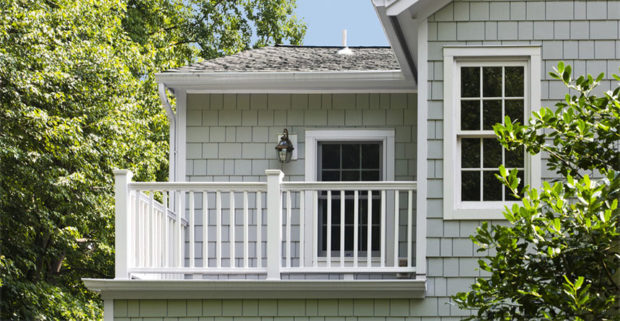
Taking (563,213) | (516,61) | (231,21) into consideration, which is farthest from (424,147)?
(231,21)

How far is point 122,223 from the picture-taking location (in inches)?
343

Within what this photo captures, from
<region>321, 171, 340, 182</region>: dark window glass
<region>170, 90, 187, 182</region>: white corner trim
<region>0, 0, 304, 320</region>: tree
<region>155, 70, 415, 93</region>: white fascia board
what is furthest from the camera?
<region>0, 0, 304, 320</region>: tree

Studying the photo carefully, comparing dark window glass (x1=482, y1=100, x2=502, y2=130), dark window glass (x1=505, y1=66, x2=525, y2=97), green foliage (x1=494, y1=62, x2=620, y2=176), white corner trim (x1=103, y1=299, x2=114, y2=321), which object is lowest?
white corner trim (x1=103, y1=299, x2=114, y2=321)

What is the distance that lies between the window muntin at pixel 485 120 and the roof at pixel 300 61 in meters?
2.42

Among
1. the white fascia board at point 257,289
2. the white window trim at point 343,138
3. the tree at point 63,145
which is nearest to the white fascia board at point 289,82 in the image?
the white window trim at point 343,138

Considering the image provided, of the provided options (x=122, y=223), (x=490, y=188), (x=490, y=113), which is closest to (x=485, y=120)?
(x=490, y=113)

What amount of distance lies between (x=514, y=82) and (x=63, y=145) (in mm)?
9684

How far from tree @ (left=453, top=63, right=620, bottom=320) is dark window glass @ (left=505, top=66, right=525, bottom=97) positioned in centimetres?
190

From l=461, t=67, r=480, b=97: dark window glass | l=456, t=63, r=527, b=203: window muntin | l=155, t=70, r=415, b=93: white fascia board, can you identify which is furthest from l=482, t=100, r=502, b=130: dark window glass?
l=155, t=70, r=415, b=93: white fascia board

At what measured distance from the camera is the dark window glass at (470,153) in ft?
28.7

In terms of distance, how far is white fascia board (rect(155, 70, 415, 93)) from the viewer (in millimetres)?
10750

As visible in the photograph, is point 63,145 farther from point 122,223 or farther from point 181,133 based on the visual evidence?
point 122,223

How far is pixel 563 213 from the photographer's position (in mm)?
6152

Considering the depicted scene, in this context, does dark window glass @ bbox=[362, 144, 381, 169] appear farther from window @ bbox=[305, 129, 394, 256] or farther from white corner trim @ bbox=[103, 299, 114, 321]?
white corner trim @ bbox=[103, 299, 114, 321]
